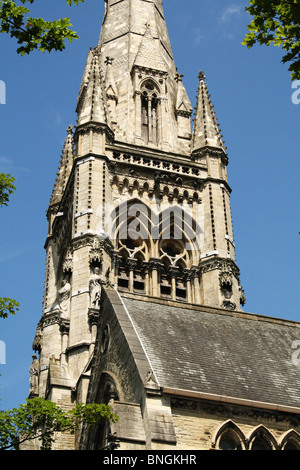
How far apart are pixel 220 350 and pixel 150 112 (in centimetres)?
2460

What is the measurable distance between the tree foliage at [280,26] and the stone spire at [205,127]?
27.5m

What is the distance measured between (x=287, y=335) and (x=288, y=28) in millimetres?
11695

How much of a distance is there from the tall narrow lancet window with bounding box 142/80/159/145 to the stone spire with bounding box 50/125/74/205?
4.71 meters

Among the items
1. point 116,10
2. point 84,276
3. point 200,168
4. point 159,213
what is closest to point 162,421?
point 84,276

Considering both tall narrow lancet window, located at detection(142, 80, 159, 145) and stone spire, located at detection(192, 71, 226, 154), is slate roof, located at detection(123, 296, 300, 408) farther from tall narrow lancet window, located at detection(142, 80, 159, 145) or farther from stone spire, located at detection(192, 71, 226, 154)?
tall narrow lancet window, located at detection(142, 80, 159, 145)

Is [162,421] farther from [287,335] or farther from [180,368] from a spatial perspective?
[287,335]

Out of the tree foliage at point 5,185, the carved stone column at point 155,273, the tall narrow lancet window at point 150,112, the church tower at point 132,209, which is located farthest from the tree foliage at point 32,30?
the tall narrow lancet window at point 150,112

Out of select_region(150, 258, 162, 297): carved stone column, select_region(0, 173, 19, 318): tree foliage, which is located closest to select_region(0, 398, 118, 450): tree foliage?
select_region(0, 173, 19, 318): tree foliage

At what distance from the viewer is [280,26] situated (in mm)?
15422

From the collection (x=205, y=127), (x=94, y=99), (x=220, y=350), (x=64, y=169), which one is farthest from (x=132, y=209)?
(x=220, y=350)

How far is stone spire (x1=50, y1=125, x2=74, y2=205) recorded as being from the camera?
46844 millimetres

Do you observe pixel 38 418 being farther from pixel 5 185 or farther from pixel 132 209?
pixel 132 209

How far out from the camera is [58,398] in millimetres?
31453

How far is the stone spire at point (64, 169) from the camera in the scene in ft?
154
